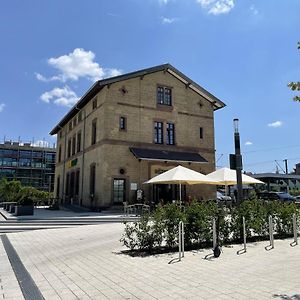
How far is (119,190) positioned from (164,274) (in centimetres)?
1853

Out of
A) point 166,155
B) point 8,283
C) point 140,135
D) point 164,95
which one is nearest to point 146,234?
point 8,283

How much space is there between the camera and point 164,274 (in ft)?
20.5

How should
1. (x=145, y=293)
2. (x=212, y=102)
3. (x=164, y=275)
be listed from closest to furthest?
(x=145, y=293), (x=164, y=275), (x=212, y=102)

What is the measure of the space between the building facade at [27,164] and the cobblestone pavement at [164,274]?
83038 millimetres

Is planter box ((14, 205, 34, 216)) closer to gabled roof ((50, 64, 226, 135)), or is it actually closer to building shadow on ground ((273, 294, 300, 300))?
gabled roof ((50, 64, 226, 135))

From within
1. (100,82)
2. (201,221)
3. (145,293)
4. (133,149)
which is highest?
(100,82)

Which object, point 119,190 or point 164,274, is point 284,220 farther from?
point 119,190

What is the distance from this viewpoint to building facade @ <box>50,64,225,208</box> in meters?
24.7

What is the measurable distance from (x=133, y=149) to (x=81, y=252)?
640 inches

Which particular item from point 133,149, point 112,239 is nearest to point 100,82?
point 133,149

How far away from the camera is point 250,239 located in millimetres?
10031

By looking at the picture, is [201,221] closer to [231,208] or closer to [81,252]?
[231,208]

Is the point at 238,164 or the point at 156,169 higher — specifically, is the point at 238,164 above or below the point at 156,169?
below

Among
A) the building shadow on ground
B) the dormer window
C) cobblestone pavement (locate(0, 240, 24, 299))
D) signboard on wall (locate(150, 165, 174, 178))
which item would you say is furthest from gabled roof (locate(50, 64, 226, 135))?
the building shadow on ground
